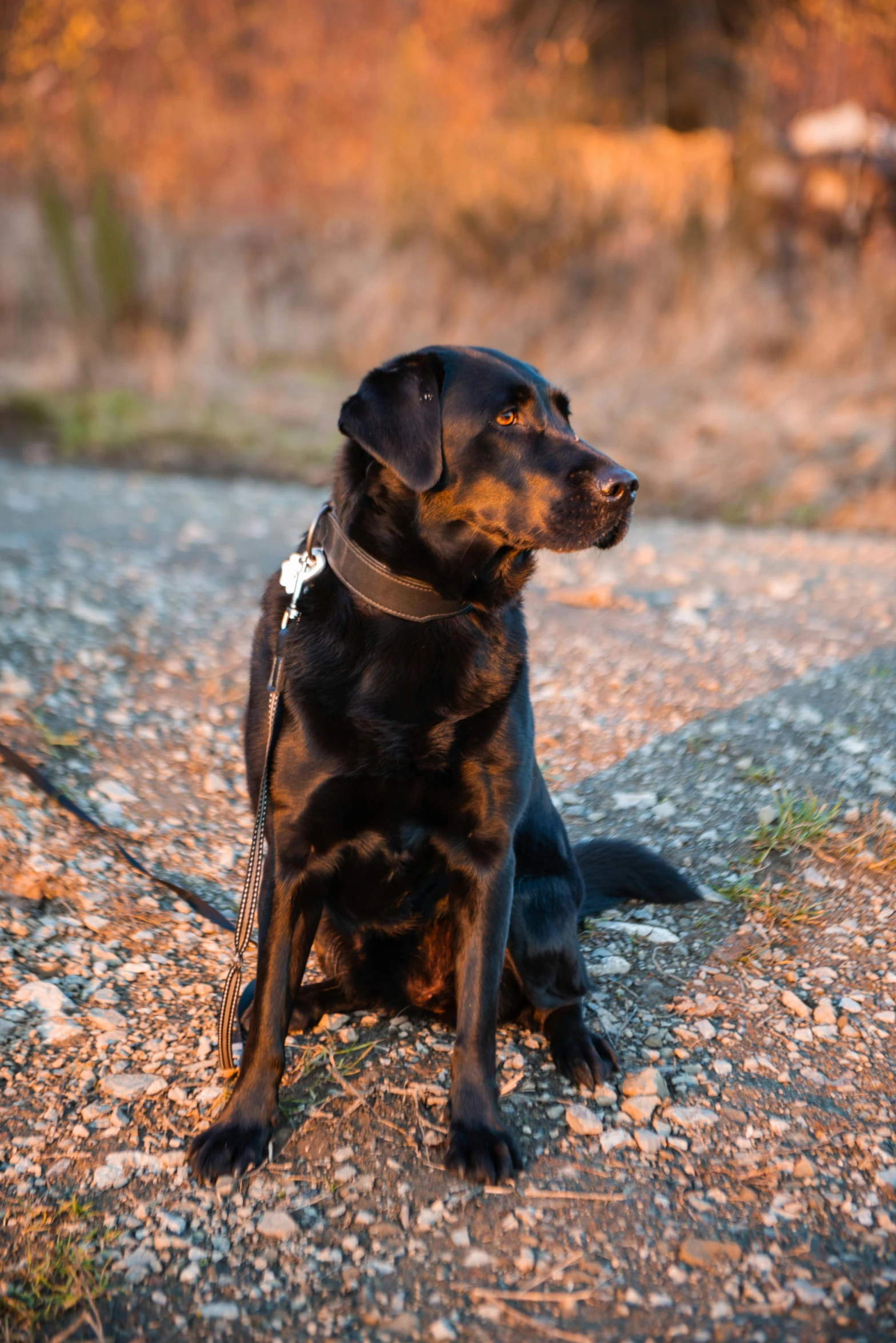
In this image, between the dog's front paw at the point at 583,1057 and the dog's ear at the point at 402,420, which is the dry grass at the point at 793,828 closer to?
the dog's front paw at the point at 583,1057

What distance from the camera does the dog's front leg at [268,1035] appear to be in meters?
2.09

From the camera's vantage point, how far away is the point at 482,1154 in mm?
2035

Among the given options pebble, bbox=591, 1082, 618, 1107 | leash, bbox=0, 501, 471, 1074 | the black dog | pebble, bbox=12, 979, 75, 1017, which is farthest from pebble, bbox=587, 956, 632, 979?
pebble, bbox=12, 979, 75, 1017

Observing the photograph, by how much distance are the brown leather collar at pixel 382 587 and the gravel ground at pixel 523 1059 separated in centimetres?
98

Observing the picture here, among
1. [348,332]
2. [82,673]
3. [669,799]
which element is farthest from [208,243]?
[669,799]

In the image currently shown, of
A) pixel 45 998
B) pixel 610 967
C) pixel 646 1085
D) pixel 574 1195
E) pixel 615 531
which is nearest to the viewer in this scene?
pixel 574 1195

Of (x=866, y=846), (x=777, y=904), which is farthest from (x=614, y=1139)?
(x=866, y=846)

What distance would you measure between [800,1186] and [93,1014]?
1546 millimetres

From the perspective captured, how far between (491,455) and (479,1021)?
3.83ft

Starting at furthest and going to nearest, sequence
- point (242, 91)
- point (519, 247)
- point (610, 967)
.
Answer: point (242, 91), point (519, 247), point (610, 967)

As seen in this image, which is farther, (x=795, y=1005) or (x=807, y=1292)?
(x=795, y=1005)

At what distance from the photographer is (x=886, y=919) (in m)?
2.84

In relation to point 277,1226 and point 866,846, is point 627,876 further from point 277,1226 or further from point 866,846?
point 277,1226

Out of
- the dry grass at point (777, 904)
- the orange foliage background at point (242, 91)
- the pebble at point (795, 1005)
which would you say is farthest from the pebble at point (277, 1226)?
the orange foliage background at point (242, 91)
